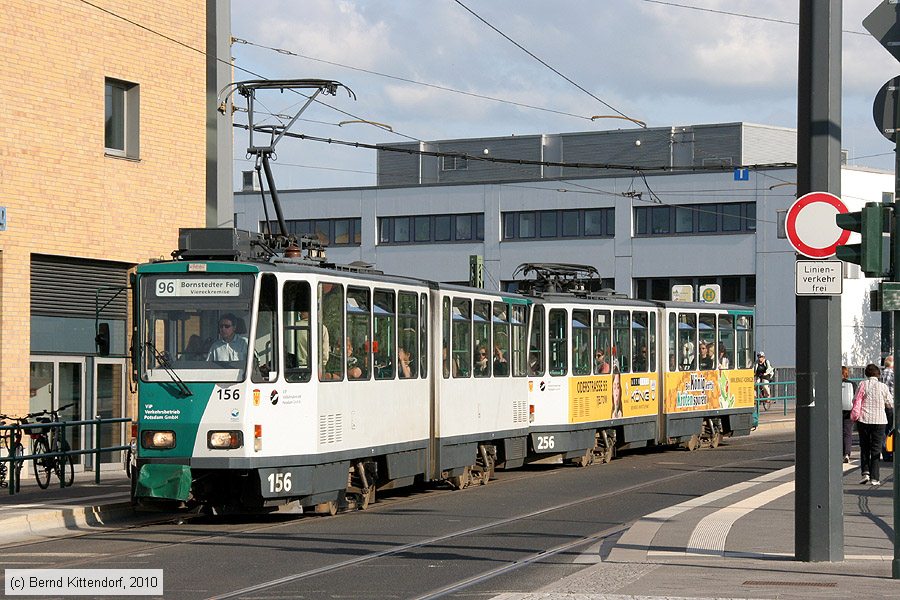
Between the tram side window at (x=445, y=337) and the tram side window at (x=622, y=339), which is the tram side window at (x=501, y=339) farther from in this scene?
the tram side window at (x=622, y=339)

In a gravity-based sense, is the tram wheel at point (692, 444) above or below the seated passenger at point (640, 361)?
below

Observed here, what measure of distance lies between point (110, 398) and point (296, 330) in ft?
31.4

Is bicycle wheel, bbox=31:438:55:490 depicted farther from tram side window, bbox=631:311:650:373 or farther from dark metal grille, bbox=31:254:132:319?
tram side window, bbox=631:311:650:373

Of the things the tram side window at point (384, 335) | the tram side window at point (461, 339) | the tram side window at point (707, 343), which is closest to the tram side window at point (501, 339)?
the tram side window at point (461, 339)

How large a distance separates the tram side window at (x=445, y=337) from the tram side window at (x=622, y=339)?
25.2 feet

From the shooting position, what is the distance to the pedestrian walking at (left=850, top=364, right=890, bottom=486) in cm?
2139

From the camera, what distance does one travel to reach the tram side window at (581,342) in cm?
2692

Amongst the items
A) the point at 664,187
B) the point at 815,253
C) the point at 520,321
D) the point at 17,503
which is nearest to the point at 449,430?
the point at 520,321

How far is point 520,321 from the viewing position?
24875 mm

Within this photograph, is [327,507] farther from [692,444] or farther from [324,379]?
[692,444]

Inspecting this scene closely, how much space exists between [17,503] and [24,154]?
6.61 m

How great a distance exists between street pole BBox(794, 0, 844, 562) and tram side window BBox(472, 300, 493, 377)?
1035 centimetres

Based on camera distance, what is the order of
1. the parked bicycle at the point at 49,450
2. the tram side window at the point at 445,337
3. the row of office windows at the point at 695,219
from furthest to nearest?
1. the row of office windows at the point at 695,219
2. the tram side window at the point at 445,337
3. the parked bicycle at the point at 49,450

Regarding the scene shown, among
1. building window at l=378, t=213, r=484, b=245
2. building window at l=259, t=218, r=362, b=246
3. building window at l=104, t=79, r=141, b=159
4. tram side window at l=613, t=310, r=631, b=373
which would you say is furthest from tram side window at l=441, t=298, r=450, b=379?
building window at l=259, t=218, r=362, b=246
